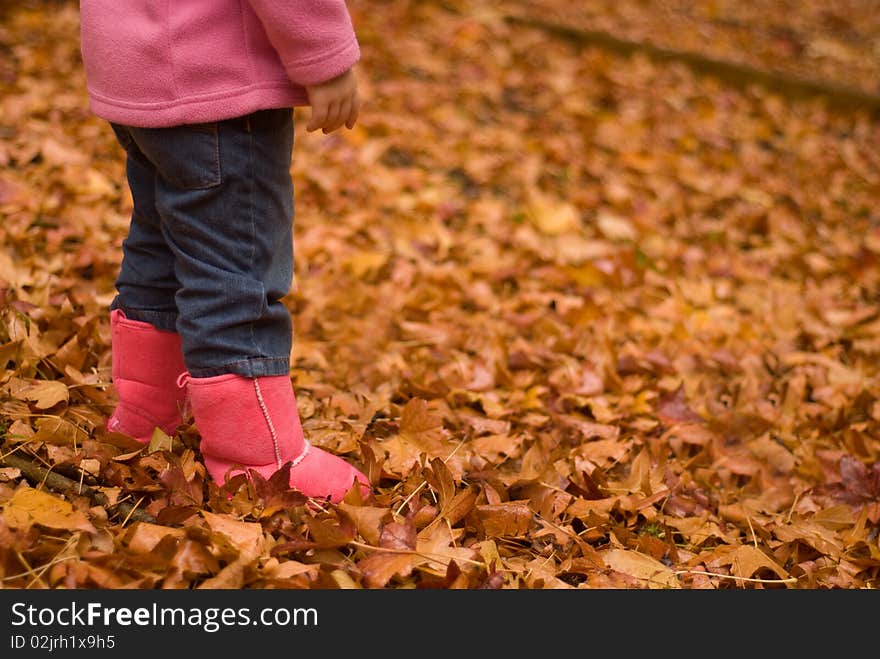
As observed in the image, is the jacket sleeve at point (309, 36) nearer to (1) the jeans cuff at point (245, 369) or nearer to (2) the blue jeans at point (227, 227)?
(2) the blue jeans at point (227, 227)

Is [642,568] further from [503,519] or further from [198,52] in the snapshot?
[198,52]

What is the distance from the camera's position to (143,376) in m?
1.59

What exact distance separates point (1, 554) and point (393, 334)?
1194 millimetres

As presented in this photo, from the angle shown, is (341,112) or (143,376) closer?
(341,112)

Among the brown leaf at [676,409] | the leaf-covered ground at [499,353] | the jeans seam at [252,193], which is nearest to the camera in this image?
the jeans seam at [252,193]

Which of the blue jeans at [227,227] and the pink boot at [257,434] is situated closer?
the blue jeans at [227,227]

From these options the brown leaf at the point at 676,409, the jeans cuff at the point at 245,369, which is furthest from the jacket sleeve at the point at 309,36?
the brown leaf at the point at 676,409

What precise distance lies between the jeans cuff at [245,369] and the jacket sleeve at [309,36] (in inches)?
17.5

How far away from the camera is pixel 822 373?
2.33 meters

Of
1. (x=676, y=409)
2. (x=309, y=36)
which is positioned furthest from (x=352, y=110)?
(x=676, y=409)

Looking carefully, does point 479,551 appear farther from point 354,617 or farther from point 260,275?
point 260,275

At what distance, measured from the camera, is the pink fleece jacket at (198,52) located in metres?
1.27

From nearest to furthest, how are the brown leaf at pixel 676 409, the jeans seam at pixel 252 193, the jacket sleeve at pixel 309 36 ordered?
the jacket sleeve at pixel 309 36, the jeans seam at pixel 252 193, the brown leaf at pixel 676 409

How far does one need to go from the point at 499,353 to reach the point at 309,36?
3.63ft
